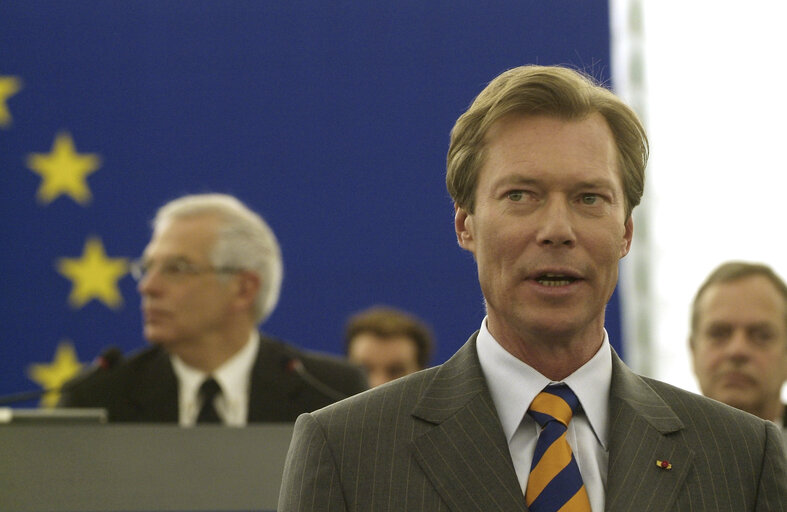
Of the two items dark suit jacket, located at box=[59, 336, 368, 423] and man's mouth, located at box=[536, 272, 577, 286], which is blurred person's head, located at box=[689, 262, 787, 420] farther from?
man's mouth, located at box=[536, 272, 577, 286]

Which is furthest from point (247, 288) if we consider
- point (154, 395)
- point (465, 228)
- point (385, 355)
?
point (465, 228)

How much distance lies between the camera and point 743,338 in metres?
3.16

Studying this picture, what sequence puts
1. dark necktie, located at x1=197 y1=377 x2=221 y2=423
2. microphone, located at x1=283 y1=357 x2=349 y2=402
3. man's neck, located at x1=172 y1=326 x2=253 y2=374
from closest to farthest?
microphone, located at x1=283 y1=357 x2=349 y2=402 < dark necktie, located at x1=197 y1=377 x2=221 y2=423 < man's neck, located at x1=172 y1=326 x2=253 y2=374

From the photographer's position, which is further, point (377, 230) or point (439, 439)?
point (377, 230)

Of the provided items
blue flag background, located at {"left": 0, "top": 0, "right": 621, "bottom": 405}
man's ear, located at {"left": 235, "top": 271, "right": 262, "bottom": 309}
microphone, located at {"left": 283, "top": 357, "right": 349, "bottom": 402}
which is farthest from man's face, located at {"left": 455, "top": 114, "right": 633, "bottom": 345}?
blue flag background, located at {"left": 0, "top": 0, "right": 621, "bottom": 405}

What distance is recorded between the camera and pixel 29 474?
2014 mm

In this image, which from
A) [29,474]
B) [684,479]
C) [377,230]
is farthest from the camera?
[377,230]

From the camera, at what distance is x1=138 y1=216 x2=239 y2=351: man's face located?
3.61m

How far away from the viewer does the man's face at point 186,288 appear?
3.61 metres

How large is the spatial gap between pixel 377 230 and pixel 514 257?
3.39 m

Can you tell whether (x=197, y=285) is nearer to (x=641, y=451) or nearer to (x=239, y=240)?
(x=239, y=240)

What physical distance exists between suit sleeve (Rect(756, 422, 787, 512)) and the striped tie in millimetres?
237

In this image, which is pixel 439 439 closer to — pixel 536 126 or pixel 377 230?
pixel 536 126

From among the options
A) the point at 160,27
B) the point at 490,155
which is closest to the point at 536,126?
the point at 490,155
